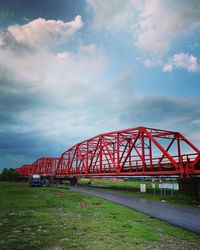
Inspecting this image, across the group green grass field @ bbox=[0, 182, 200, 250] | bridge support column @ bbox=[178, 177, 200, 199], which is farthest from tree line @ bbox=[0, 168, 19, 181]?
green grass field @ bbox=[0, 182, 200, 250]

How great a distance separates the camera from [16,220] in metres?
13.0

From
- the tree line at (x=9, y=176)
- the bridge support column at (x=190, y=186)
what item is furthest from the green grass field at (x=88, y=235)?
the tree line at (x=9, y=176)

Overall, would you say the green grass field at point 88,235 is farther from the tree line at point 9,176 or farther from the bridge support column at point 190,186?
the tree line at point 9,176

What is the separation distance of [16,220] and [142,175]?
2726 cm

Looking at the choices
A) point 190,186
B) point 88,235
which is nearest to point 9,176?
point 190,186

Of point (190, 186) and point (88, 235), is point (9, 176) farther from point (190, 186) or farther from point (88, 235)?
point (88, 235)

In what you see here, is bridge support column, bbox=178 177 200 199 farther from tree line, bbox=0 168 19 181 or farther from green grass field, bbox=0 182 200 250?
tree line, bbox=0 168 19 181

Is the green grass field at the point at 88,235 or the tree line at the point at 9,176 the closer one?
the green grass field at the point at 88,235

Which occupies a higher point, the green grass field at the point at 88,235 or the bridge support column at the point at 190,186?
the bridge support column at the point at 190,186

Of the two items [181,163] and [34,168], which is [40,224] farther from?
[34,168]

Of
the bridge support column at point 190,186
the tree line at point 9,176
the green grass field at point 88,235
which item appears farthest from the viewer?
the tree line at point 9,176

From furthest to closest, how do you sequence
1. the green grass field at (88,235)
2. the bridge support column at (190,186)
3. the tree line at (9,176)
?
1. the tree line at (9,176)
2. the bridge support column at (190,186)
3. the green grass field at (88,235)

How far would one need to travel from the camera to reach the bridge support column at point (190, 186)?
27117 mm

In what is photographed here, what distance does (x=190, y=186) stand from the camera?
92.5ft
